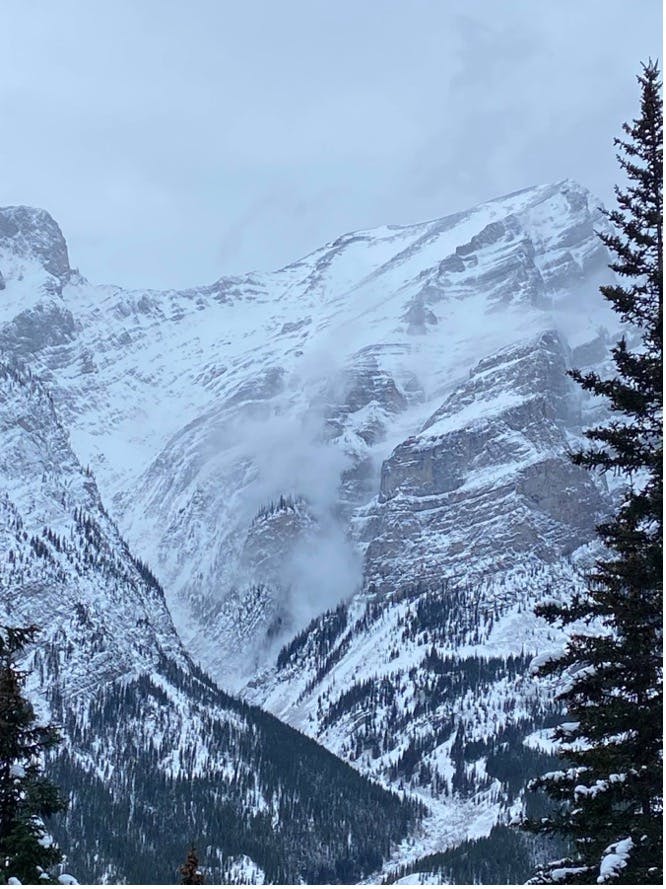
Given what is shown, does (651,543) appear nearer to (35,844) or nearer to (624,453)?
(624,453)

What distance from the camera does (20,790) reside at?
3288cm

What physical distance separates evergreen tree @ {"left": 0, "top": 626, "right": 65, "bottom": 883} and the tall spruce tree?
11.1m

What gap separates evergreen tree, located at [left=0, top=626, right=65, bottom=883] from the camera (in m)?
31.5

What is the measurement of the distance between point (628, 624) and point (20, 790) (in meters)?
14.5

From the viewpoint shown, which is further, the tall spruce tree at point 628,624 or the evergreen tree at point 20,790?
the evergreen tree at point 20,790

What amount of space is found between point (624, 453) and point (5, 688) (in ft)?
49.8

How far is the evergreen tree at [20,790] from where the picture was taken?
31453mm

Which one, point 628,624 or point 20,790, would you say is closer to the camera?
point 628,624

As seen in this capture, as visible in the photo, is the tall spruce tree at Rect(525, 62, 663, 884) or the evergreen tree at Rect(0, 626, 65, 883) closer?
the tall spruce tree at Rect(525, 62, 663, 884)

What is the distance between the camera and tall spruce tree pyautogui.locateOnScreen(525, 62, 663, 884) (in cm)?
2791

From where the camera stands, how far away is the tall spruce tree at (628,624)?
2791 cm

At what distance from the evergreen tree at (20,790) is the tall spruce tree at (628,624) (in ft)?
36.3

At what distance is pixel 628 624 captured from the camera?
2844 cm

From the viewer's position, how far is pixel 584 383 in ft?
97.5
